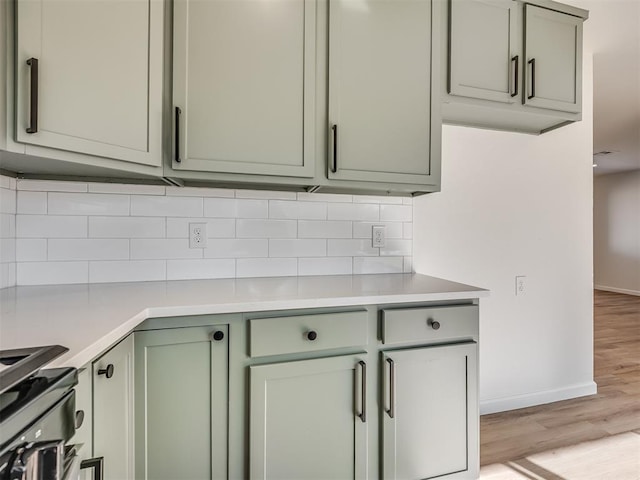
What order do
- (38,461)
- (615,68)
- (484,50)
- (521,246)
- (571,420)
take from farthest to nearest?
(615,68)
(521,246)
(571,420)
(484,50)
(38,461)

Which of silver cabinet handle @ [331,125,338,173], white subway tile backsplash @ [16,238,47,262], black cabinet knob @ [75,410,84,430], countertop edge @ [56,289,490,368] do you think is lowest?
black cabinet knob @ [75,410,84,430]

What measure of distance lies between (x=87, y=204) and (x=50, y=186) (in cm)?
15

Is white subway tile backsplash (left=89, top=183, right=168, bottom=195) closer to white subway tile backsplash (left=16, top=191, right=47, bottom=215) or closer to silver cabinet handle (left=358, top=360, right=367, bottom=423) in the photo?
white subway tile backsplash (left=16, top=191, right=47, bottom=215)

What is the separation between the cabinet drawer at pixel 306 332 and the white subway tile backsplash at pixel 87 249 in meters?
0.80

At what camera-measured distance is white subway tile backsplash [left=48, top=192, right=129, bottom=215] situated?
1.49 meters

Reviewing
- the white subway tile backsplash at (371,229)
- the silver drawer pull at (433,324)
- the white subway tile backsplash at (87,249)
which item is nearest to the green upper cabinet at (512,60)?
the white subway tile backsplash at (371,229)

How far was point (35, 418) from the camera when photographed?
1.73ft

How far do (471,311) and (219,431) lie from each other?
104 centimetres

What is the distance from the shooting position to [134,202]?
1587 millimetres

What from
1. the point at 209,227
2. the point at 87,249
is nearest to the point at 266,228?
the point at 209,227

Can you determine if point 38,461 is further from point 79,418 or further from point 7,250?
point 7,250

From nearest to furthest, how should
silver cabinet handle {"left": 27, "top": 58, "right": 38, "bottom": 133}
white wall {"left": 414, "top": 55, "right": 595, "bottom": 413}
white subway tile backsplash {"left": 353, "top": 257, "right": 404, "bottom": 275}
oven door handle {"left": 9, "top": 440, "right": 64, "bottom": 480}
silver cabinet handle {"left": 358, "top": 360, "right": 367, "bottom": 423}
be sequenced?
oven door handle {"left": 9, "top": 440, "right": 64, "bottom": 480} → silver cabinet handle {"left": 27, "top": 58, "right": 38, "bottom": 133} → silver cabinet handle {"left": 358, "top": 360, "right": 367, "bottom": 423} → white subway tile backsplash {"left": 353, "top": 257, "right": 404, "bottom": 275} → white wall {"left": 414, "top": 55, "right": 595, "bottom": 413}

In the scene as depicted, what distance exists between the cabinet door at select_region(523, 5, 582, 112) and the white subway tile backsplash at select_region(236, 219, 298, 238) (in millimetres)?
1368

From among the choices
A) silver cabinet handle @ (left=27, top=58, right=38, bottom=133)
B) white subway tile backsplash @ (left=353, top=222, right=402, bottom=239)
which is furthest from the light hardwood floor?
silver cabinet handle @ (left=27, top=58, right=38, bottom=133)
